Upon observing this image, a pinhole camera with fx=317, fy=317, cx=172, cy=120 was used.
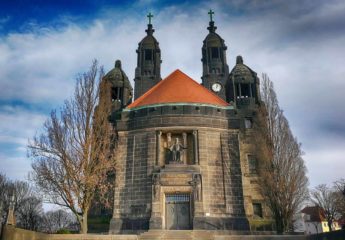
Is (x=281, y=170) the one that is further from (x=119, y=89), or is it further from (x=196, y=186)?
(x=119, y=89)

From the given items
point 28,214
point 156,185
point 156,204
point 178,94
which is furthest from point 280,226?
point 28,214

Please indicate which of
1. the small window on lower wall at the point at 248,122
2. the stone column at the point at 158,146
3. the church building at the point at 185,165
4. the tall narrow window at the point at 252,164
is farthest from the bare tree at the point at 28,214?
the tall narrow window at the point at 252,164

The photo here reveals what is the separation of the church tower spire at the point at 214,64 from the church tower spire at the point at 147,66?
570cm

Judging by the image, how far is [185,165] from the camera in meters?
22.3

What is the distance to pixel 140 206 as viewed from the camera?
71.7 feet

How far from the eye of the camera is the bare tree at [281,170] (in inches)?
757

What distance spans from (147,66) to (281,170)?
2315cm

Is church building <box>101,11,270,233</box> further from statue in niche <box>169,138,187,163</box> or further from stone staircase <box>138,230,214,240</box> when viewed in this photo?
stone staircase <box>138,230,214,240</box>

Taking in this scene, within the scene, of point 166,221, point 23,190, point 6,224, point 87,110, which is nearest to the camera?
point 6,224

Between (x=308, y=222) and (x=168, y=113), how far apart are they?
168ft

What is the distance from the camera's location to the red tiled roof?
24938 millimetres

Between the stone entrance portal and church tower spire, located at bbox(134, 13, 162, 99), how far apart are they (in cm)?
1802

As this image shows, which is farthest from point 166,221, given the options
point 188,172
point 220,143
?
point 220,143

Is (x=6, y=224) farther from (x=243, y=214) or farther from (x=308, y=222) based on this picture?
(x=308, y=222)
